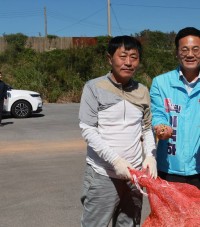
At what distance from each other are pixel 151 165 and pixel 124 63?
28.4 inches

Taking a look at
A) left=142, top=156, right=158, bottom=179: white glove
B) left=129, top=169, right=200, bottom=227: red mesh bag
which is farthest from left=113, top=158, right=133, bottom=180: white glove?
left=142, top=156, right=158, bottom=179: white glove

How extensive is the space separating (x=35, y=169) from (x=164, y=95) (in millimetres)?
4794

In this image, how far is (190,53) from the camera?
3.04 meters

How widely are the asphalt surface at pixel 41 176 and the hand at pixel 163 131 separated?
90.6 inches

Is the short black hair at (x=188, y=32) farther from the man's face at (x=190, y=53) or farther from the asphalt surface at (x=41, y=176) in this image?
the asphalt surface at (x=41, y=176)

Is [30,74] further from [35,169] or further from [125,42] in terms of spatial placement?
[125,42]

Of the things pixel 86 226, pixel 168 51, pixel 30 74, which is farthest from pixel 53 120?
pixel 168 51

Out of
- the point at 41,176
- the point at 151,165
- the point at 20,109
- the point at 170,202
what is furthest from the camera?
the point at 20,109

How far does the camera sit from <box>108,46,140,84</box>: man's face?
302 cm

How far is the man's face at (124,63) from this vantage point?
9.90 ft

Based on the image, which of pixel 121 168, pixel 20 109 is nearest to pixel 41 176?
pixel 121 168

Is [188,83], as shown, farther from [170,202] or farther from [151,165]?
[170,202]

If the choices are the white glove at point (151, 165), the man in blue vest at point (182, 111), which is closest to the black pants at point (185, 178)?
the man in blue vest at point (182, 111)

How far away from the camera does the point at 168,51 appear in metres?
29.3
